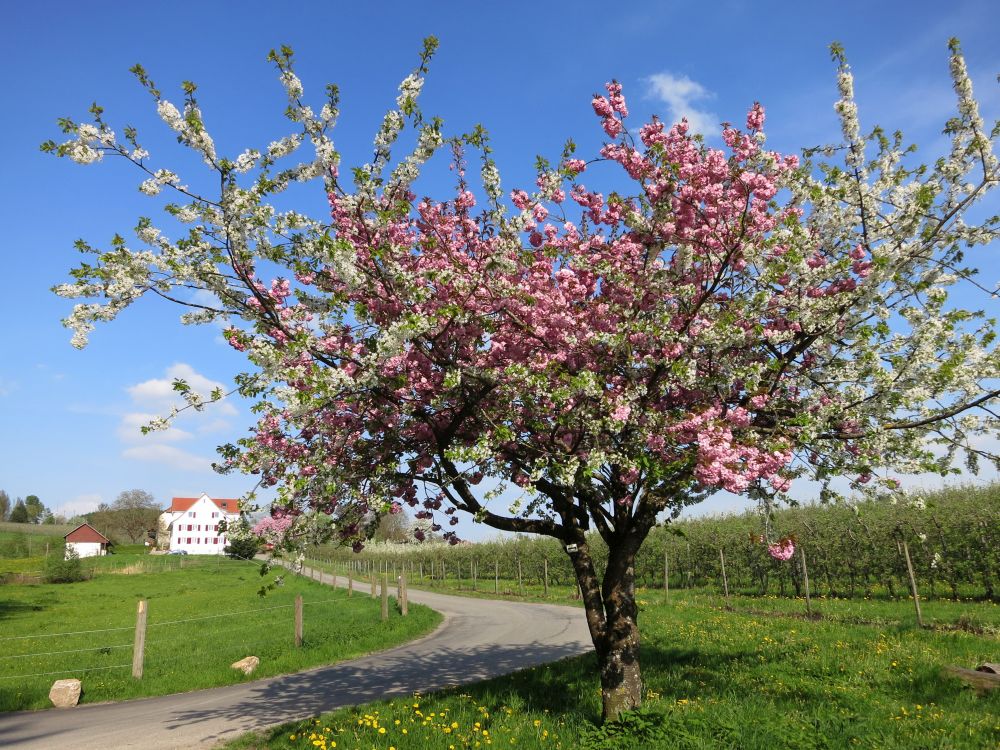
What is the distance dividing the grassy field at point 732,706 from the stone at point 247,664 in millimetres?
6793

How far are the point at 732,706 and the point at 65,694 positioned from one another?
14.4m

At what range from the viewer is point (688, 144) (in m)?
9.02

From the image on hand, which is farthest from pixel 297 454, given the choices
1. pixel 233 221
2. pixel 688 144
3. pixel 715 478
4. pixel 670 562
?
pixel 670 562

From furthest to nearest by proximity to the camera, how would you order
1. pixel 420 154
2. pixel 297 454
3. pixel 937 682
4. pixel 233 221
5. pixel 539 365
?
pixel 937 682 → pixel 297 454 → pixel 539 365 → pixel 420 154 → pixel 233 221

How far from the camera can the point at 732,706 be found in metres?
9.26

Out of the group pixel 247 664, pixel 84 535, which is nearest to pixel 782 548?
pixel 247 664

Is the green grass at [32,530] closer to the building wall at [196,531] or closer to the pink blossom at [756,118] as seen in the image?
the building wall at [196,531]

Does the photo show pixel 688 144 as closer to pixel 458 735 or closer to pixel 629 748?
pixel 629 748

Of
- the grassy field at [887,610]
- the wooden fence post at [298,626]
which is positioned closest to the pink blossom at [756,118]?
the grassy field at [887,610]

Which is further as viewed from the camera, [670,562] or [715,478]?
[670,562]

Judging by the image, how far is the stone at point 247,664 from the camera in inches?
644

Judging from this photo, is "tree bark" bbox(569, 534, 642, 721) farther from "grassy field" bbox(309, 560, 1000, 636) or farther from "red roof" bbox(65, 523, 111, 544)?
"red roof" bbox(65, 523, 111, 544)

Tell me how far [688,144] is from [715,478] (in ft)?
16.3

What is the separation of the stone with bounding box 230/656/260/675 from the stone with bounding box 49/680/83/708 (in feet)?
11.8
